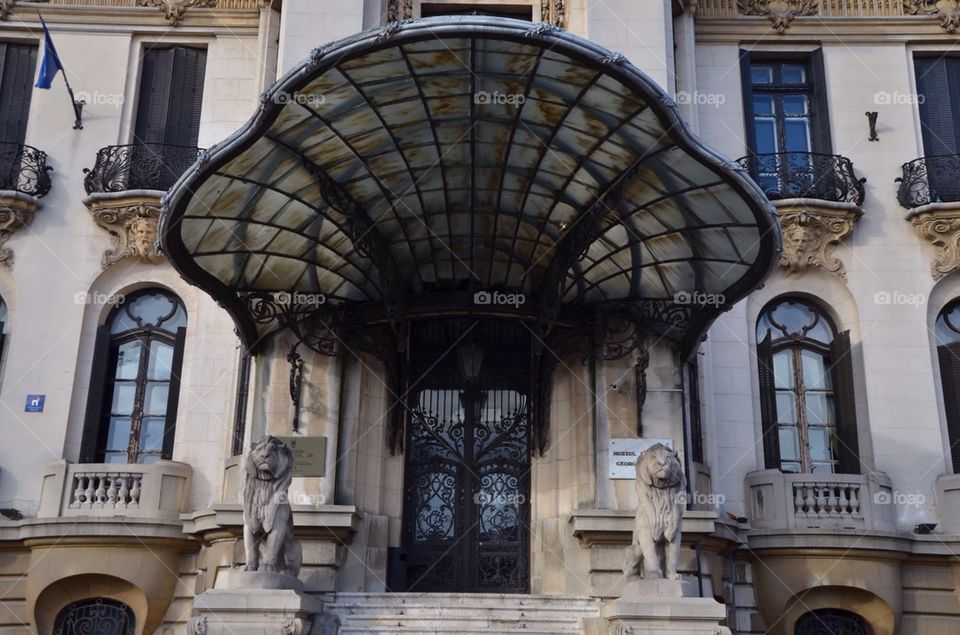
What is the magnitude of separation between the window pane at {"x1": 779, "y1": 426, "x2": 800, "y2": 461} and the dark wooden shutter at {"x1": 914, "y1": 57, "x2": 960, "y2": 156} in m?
5.71

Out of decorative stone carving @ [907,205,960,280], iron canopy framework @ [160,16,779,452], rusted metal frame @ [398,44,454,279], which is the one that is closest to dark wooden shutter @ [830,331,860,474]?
decorative stone carving @ [907,205,960,280]

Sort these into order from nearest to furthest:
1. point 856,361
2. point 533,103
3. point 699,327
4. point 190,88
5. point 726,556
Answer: point 533,103, point 699,327, point 726,556, point 856,361, point 190,88

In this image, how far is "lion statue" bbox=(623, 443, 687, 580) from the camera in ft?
42.7

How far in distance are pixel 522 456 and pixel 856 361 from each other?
5.95 m

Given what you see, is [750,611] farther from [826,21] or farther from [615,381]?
[826,21]

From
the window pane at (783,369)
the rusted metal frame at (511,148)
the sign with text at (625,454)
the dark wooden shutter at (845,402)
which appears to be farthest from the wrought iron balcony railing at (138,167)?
the dark wooden shutter at (845,402)

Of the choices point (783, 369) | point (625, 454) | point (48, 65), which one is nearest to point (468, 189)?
Result: point (625, 454)

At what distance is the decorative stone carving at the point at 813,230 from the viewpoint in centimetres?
1812

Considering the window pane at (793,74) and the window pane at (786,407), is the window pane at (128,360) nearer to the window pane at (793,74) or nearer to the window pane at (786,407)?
the window pane at (786,407)

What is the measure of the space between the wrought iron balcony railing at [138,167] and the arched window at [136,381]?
189 centimetres

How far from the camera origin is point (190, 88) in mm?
19438

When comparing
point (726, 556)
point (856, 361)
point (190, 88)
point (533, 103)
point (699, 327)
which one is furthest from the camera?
point (190, 88)

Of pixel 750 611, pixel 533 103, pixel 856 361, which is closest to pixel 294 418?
pixel 533 103

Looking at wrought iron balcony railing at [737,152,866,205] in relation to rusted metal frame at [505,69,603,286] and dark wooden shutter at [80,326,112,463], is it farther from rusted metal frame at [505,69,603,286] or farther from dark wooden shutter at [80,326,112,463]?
dark wooden shutter at [80,326,112,463]
